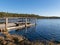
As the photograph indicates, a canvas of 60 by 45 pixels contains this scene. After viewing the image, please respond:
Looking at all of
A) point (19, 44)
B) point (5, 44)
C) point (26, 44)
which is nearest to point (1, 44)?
point (5, 44)

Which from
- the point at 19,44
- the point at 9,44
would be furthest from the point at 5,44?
the point at 19,44

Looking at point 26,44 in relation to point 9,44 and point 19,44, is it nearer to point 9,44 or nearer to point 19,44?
point 19,44

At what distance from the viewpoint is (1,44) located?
799cm

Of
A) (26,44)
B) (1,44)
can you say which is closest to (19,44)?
(26,44)

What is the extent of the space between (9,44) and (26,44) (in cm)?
118

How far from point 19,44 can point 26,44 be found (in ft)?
1.72

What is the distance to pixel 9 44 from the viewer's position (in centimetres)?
771

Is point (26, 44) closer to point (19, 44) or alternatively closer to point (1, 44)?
point (19, 44)

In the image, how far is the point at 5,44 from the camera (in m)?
7.83

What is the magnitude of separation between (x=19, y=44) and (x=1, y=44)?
1.27 m

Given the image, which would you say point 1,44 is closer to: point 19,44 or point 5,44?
point 5,44

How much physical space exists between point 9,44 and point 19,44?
76 cm

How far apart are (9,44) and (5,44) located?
0.33m

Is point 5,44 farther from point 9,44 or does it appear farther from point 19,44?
point 19,44
